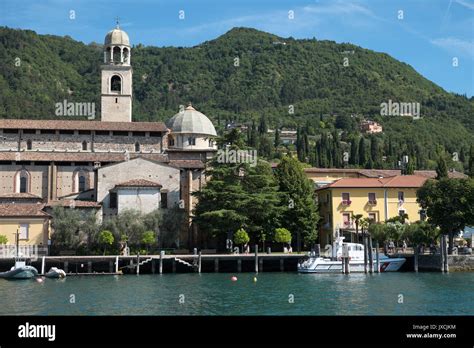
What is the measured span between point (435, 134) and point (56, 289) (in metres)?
156

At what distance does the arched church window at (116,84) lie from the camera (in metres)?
71.2

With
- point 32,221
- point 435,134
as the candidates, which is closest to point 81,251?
point 32,221

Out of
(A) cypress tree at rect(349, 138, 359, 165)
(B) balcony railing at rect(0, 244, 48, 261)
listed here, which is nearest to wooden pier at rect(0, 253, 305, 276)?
(B) balcony railing at rect(0, 244, 48, 261)

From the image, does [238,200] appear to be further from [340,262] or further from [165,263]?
[340,262]

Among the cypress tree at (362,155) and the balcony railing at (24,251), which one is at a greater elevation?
the cypress tree at (362,155)

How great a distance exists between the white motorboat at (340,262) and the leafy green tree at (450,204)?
4191 mm

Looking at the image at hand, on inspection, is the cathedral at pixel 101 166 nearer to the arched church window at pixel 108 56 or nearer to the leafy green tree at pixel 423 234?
the arched church window at pixel 108 56

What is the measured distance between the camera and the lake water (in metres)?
25.6

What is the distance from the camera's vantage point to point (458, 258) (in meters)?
47.8

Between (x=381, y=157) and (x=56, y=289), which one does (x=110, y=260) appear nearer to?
(x=56, y=289)

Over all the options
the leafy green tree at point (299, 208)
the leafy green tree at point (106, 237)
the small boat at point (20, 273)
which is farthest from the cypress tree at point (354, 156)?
the small boat at point (20, 273)

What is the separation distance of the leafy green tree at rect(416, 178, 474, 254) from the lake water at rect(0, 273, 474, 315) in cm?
589

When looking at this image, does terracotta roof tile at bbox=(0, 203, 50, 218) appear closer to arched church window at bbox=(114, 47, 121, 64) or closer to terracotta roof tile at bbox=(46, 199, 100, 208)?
terracotta roof tile at bbox=(46, 199, 100, 208)

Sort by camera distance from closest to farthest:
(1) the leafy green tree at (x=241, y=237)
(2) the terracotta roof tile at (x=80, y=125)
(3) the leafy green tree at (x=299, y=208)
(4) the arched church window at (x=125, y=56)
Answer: (1) the leafy green tree at (x=241, y=237)
(3) the leafy green tree at (x=299, y=208)
(2) the terracotta roof tile at (x=80, y=125)
(4) the arched church window at (x=125, y=56)
